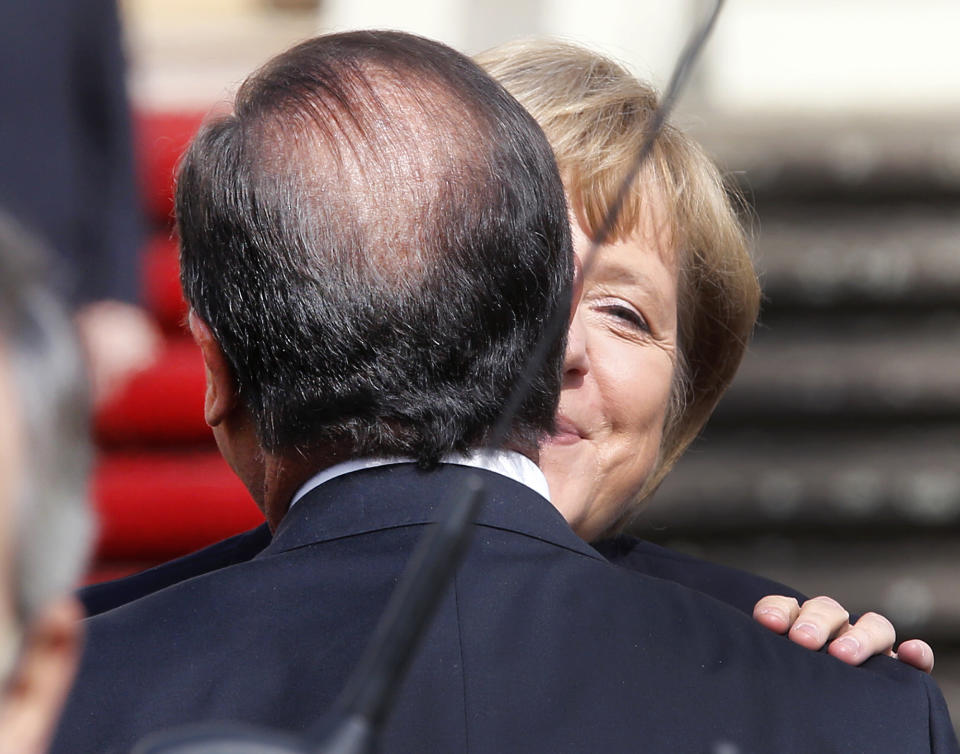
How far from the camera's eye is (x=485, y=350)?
1271mm

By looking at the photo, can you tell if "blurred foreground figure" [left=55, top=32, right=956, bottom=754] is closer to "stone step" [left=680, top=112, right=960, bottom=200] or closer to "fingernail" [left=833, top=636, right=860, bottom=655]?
"fingernail" [left=833, top=636, right=860, bottom=655]

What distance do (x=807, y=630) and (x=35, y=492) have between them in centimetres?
94

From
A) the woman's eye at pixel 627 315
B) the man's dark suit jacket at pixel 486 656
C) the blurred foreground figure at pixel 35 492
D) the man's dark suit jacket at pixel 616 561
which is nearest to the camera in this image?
the blurred foreground figure at pixel 35 492

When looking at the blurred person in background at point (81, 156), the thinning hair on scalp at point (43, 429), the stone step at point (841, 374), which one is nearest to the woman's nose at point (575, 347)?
the thinning hair on scalp at point (43, 429)

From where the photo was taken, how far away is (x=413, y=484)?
126 centimetres

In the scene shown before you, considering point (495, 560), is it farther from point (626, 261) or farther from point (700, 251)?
point (700, 251)

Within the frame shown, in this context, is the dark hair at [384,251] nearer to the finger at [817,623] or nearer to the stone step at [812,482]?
the finger at [817,623]

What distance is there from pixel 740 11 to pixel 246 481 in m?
3.20

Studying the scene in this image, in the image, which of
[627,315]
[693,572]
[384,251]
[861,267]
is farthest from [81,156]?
[861,267]

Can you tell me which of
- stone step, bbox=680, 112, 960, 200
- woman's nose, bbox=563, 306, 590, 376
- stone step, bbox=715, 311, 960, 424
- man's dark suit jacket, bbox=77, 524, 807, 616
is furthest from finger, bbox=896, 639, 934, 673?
stone step, bbox=680, 112, 960, 200

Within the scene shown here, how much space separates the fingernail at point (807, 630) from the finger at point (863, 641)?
2 centimetres

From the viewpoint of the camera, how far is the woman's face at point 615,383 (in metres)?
1.87

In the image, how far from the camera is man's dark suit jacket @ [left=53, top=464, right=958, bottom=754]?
1146mm

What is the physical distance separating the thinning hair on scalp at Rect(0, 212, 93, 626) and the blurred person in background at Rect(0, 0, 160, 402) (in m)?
2.06
